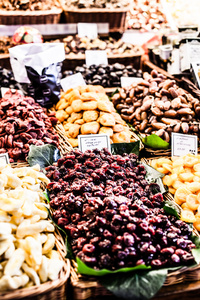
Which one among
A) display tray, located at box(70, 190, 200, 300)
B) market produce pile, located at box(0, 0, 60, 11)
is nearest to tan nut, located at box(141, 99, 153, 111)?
display tray, located at box(70, 190, 200, 300)

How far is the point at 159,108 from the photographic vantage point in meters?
2.48

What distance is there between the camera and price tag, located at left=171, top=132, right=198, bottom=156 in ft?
7.39

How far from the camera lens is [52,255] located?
1352 mm

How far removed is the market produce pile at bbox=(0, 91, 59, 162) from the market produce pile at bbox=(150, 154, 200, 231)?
2.52ft

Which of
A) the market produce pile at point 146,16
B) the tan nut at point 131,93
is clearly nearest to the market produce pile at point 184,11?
the market produce pile at point 146,16

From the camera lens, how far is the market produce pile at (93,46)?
365cm

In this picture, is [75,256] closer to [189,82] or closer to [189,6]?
[189,82]

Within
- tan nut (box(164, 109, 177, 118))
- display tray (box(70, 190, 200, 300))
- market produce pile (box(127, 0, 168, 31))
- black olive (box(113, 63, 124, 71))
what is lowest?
display tray (box(70, 190, 200, 300))

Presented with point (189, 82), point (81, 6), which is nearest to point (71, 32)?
point (81, 6)

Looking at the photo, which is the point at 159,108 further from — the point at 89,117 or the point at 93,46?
the point at 93,46

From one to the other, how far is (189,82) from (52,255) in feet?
6.93

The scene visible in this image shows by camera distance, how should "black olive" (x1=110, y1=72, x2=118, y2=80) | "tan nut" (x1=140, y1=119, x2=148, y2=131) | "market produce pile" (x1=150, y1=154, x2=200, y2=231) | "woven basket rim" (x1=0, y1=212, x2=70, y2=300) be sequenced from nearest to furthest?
1. "woven basket rim" (x1=0, y1=212, x2=70, y2=300)
2. "market produce pile" (x1=150, y1=154, x2=200, y2=231)
3. "tan nut" (x1=140, y1=119, x2=148, y2=131)
4. "black olive" (x1=110, y1=72, x2=118, y2=80)

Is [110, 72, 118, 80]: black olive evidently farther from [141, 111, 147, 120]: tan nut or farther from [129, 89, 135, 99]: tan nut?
[141, 111, 147, 120]: tan nut

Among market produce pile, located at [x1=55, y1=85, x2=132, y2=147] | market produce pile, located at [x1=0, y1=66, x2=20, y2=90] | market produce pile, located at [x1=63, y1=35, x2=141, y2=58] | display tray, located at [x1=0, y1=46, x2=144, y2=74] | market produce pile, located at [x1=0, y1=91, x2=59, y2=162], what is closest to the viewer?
market produce pile, located at [x1=0, y1=91, x2=59, y2=162]
